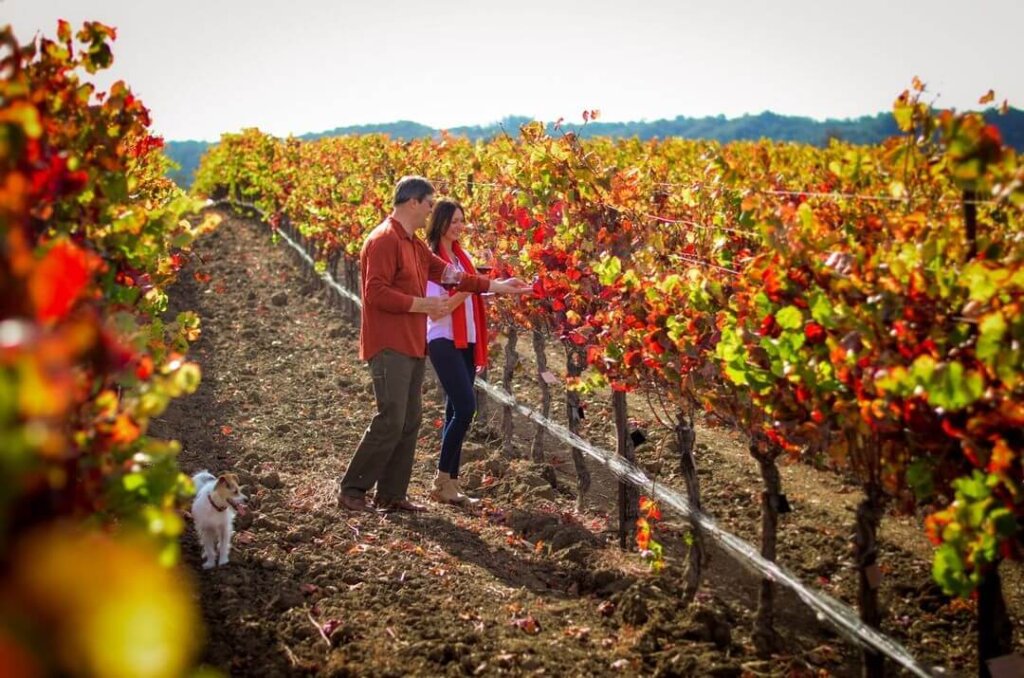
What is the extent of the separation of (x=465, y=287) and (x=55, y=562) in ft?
15.8

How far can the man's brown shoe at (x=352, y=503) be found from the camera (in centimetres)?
600

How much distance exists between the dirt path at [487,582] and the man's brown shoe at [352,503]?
3.0 inches

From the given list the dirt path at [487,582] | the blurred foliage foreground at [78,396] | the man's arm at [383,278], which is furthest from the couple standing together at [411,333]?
the blurred foliage foreground at [78,396]

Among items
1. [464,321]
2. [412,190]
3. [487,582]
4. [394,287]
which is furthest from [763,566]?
[412,190]

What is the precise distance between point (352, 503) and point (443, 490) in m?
0.69

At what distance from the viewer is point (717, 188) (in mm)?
5523

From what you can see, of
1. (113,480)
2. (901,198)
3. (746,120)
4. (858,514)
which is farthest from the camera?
(746,120)

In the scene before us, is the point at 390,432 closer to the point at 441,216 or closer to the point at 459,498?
the point at 459,498

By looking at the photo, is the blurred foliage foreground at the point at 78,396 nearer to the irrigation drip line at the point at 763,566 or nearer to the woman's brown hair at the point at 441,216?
the irrigation drip line at the point at 763,566

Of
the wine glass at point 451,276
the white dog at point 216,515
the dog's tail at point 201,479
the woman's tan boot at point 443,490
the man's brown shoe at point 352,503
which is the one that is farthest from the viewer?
the woman's tan boot at point 443,490

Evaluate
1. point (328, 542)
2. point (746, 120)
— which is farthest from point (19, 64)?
point (746, 120)

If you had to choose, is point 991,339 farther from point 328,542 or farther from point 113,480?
point 328,542

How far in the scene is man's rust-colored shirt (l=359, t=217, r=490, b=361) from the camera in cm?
557

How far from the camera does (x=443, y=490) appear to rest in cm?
644
